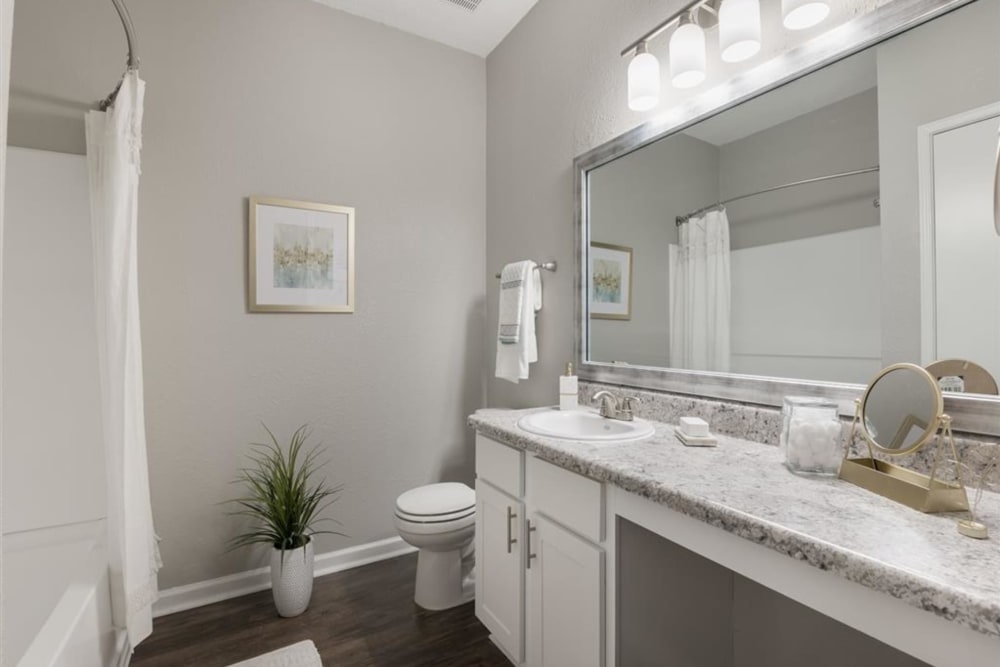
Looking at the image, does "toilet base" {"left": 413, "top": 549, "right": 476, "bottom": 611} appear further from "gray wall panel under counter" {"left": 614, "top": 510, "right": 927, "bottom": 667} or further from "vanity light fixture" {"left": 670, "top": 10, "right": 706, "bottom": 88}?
"vanity light fixture" {"left": 670, "top": 10, "right": 706, "bottom": 88}

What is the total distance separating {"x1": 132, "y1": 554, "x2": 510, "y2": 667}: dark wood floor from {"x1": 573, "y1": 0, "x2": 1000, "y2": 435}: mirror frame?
1.11m

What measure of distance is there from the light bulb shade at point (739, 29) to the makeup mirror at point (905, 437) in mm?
922

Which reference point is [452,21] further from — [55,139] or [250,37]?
[55,139]

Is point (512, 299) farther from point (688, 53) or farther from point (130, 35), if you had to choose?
point (130, 35)

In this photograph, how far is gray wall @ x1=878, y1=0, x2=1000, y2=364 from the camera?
0.96 m

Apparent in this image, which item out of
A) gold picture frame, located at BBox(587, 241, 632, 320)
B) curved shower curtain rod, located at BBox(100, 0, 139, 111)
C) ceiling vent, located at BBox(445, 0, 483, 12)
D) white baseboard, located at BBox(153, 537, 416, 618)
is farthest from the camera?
ceiling vent, located at BBox(445, 0, 483, 12)

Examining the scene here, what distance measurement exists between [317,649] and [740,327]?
71.7 inches

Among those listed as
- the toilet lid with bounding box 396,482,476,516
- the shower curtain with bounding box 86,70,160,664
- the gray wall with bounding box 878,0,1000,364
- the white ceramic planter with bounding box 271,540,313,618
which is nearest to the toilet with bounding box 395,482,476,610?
the toilet lid with bounding box 396,482,476,516

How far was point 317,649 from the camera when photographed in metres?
1.69

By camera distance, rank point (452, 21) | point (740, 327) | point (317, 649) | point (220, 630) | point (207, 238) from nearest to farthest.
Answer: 1. point (740, 327)
2. point (317, 649)
3. point (220, 630)
4. point (207, 238)
5. point (452, 21)

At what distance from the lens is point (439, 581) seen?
195 centimetres

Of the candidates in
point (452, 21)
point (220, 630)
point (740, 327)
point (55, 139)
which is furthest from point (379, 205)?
point (220, 630)

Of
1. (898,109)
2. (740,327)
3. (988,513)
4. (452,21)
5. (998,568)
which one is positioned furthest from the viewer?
(452,21)

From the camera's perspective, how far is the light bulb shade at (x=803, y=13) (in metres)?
1.15
